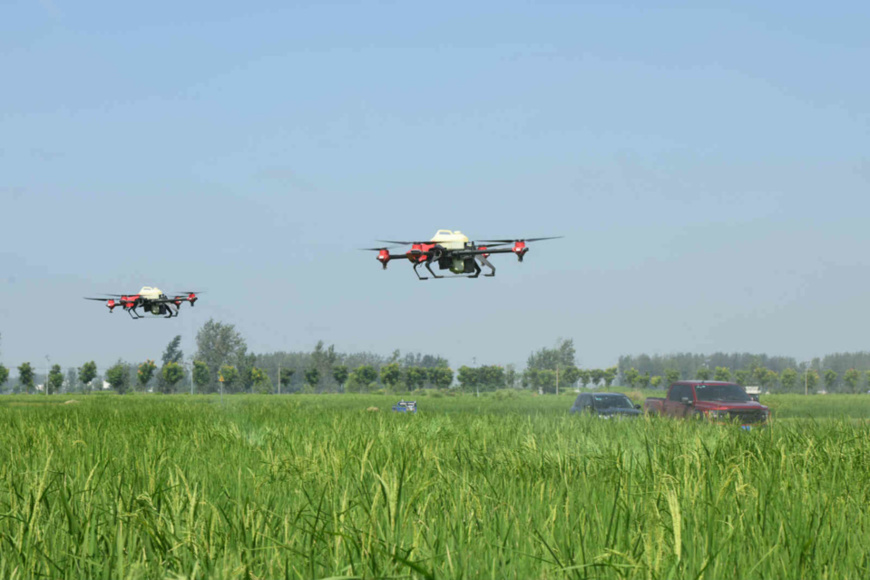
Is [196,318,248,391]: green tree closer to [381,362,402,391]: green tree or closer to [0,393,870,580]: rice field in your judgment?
[381,362,402,391]: green tree

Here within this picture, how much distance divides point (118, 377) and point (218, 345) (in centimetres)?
4206

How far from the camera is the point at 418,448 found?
7.95 m

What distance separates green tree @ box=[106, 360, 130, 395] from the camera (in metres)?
111

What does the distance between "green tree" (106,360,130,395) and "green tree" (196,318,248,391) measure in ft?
121

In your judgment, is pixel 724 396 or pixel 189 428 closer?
pixel 189 428

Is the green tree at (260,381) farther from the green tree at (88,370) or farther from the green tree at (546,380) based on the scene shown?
the green tree at (546,380)

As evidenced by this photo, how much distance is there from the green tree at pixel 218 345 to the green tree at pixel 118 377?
36.9 meters

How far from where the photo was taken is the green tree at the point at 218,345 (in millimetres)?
151750

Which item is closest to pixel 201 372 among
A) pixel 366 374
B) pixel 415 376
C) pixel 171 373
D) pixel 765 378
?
pixel 171 373

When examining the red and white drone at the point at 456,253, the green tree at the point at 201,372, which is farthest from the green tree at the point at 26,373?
the red and white drone at the point at 456,253

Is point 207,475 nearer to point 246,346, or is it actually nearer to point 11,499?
point 11,499

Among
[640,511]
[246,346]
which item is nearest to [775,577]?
[640,511]

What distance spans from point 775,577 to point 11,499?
495 centimetres

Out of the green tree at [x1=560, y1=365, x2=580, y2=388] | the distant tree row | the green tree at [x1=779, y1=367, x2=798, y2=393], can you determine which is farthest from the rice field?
the green tree at [x1=779, y1=367, x2=798, y2=393]
